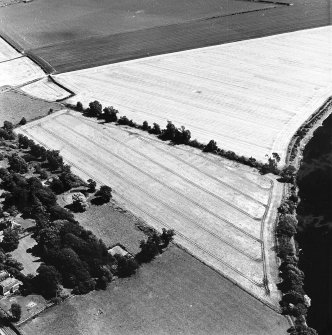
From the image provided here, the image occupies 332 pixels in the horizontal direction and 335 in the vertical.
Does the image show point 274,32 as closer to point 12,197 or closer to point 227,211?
point 227,211

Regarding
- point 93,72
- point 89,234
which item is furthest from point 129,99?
point 89,234

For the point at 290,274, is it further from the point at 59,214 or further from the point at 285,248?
the point at 59,214

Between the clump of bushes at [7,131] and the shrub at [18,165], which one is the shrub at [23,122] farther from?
the shrub at [18,165]

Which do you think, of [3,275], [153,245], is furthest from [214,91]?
[3,275]

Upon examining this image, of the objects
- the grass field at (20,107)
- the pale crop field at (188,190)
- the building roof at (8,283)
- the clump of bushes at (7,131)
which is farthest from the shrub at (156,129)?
the building roof at (8,283)

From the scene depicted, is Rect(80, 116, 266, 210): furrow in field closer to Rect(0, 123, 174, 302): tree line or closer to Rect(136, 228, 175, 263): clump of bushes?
Rect(0, 123, 174, 302): tree line

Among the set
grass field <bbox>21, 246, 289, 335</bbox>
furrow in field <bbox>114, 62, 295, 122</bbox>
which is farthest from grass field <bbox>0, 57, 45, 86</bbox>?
grass field <bbox>21, 246, 289, 335</bbox>
